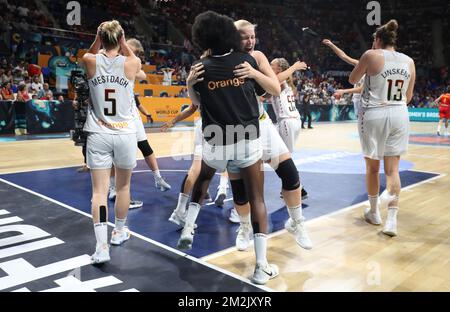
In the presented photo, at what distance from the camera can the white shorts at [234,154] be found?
273 centimetres

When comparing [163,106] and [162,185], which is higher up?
[163,106]

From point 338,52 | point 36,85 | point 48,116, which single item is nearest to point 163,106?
point 36,85

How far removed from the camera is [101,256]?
3.17 meters

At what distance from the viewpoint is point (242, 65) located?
2588 millimetres

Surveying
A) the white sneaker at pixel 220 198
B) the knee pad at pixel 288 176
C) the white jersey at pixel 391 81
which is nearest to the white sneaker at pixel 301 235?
the knee pad at pixel 288 176

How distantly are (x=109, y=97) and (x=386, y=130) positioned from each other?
8.65 feet

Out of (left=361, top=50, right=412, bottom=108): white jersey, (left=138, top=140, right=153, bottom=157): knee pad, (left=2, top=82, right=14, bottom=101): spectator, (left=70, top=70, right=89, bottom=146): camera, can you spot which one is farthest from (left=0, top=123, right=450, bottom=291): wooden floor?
(left=2, top=82, right=14, bottom=101): spectator

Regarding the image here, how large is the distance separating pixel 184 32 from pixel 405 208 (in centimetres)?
2382

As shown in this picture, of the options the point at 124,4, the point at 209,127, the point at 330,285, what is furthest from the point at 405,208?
the point at 124,4

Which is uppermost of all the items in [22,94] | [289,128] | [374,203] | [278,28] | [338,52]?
[278,28]

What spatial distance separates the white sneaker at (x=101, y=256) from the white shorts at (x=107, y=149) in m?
0.65

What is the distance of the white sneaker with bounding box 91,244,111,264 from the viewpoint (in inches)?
124

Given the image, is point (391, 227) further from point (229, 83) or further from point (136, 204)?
point (136, 204)

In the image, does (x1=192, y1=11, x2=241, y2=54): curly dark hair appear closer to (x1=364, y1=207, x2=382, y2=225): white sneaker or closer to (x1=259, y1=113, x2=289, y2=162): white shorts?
(x1=259, y1=113, x2=289, y2=162): white shorts
